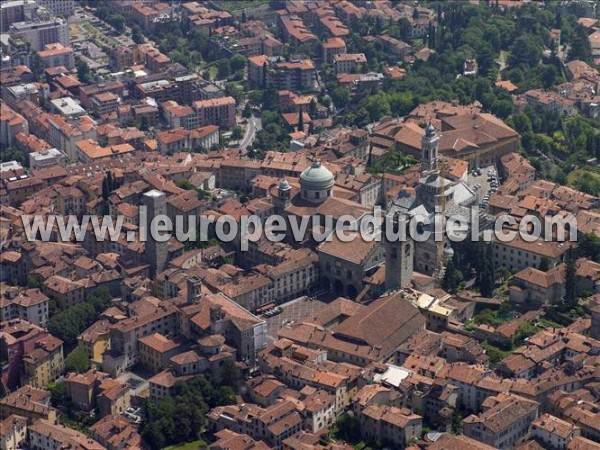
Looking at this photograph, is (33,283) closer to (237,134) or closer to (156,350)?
(156,350)

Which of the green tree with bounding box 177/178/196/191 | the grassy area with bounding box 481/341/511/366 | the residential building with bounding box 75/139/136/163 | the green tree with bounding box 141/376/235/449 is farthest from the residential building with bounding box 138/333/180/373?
the residential building with bounding box 75/139/136/163

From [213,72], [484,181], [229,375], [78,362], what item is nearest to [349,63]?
[213,72]

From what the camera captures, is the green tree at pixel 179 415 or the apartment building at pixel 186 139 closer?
the green tree at pixel 179 415

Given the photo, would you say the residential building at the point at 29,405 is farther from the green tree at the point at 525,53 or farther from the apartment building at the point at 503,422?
the green tree at the point at 525,53

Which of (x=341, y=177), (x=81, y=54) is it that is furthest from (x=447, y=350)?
(x=81, y=54)

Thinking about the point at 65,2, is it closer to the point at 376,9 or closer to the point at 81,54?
the point at 81,54

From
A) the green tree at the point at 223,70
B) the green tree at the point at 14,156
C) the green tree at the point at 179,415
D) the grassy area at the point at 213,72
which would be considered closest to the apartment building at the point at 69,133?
the green tree at the point at 14,156
